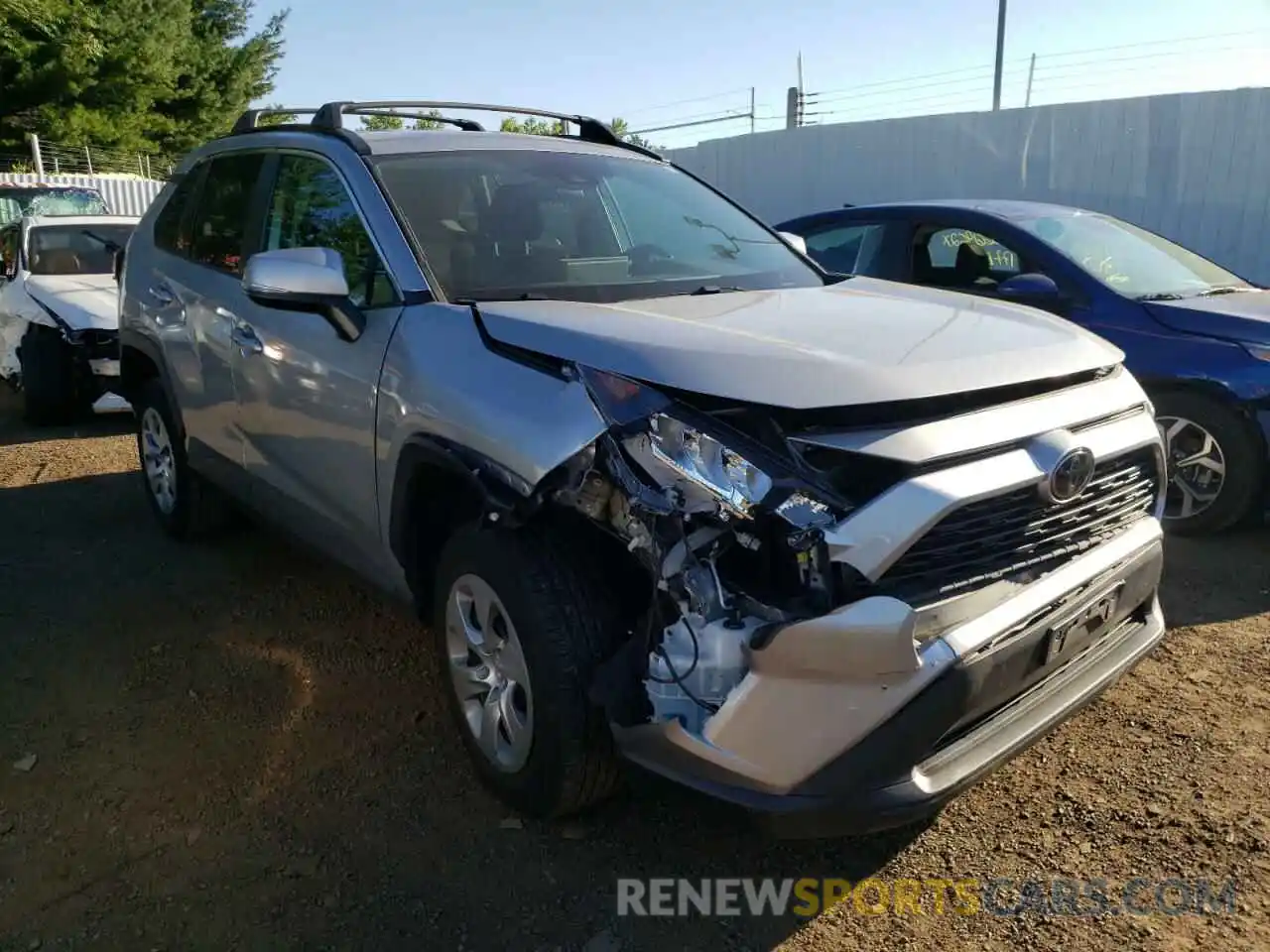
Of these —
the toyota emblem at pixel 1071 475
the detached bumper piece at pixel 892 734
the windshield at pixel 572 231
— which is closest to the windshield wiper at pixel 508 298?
the windshield at pixel 572 231

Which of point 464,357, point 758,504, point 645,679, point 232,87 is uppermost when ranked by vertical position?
point 232,87

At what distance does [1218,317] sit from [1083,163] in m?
6.74

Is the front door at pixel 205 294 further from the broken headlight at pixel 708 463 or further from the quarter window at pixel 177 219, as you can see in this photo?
the broken headlight at pixel 708 463

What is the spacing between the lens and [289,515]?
12.4 ft

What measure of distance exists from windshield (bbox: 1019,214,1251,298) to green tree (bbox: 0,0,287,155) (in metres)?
22.9

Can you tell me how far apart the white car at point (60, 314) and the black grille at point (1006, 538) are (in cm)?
624

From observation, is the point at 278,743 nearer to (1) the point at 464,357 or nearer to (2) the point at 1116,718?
(1) the point at 464,357

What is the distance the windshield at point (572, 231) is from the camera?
10.2 ft

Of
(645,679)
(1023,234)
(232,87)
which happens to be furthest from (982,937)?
(232,87)

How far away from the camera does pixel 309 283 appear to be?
2.92 metres

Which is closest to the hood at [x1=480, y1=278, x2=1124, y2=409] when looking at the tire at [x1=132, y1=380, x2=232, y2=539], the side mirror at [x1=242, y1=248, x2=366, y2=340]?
the side mirror at [x1=242, y1=248, x2=366, y2=340]

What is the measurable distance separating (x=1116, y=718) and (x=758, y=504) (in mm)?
1858

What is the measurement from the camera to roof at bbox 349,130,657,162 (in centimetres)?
346

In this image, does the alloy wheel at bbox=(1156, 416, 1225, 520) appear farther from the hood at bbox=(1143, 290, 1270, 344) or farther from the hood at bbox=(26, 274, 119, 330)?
the hood at bbox=(26, 274, 119, 330)
